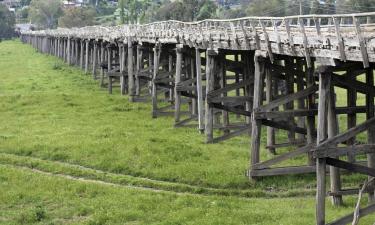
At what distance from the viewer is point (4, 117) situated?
25.4 m

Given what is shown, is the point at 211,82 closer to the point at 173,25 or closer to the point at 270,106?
the point at 270,106

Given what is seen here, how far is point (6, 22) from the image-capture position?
4523 inches

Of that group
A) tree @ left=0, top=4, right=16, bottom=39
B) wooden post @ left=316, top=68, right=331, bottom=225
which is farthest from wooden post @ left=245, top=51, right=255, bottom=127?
tree @ left=0, top=4, right=16, bottom=39

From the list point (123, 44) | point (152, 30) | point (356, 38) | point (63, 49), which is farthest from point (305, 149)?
point (63, 49)

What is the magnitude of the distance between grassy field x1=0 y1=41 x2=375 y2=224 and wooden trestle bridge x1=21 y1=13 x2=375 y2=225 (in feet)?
2.66

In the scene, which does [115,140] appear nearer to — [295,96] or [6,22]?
[295,96]

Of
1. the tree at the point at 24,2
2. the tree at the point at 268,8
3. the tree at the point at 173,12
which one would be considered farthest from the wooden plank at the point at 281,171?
the tree at the point at 24,2

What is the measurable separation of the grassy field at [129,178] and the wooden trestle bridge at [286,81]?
810 millimetres

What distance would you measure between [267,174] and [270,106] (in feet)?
5.88

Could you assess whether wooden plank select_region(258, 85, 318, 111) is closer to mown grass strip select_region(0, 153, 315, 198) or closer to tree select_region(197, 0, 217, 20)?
mown grass strip select_region(0, 153, 315, 198)

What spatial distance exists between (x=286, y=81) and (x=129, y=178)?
216 inches

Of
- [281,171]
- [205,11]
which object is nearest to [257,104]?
[281,171]

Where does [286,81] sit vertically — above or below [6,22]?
below

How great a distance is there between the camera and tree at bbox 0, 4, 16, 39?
10945 centimetres
